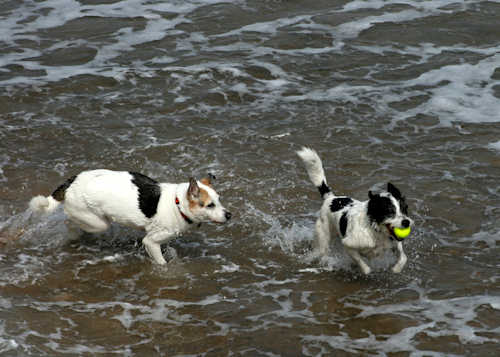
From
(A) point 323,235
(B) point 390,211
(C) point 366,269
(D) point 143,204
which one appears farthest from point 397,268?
(D) point 143,204

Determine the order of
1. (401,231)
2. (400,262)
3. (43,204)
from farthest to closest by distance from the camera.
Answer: (43,204)
(400,262)
(401,231)

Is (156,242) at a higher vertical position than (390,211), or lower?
lower

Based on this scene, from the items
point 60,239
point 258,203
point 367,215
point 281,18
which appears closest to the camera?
point 367,215

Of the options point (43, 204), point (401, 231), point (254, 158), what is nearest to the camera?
point (401, 231)

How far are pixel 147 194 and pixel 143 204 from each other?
13 centimetres

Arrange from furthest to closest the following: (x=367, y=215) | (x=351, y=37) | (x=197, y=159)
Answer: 1. (x=351, y=37)
2. (x=197, y=159)
3. (x=367, y=215)

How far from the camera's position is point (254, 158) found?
1053 cm

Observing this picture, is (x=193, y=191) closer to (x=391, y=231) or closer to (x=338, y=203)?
(x=338, y=203)

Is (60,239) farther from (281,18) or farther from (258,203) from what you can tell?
(281,18)

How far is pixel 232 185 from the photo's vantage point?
972cm

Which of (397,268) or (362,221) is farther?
(397,268)

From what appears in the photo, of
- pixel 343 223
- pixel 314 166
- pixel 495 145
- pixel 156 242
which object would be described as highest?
pixel 314 166

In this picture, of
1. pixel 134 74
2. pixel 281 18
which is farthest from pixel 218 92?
pixel 281 18

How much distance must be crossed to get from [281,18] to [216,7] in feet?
6.52
